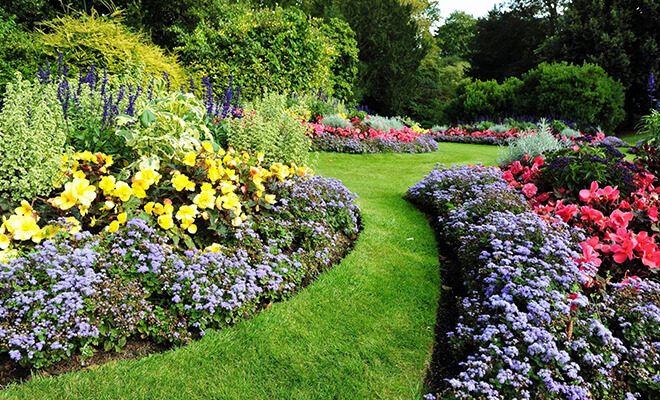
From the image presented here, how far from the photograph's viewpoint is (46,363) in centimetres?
218

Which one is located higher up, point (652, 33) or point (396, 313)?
point (652, 33)

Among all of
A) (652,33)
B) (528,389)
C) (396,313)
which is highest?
(652,33)

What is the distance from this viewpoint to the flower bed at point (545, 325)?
6.74ft

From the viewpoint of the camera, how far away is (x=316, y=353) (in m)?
2.52

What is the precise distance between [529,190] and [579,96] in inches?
509

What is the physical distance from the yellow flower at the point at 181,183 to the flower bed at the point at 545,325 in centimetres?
189

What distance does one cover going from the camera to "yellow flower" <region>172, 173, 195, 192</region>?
3072 mm

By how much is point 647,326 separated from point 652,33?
2224cm

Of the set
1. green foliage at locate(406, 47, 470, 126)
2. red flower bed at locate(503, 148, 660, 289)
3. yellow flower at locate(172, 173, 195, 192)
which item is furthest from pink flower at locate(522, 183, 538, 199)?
green foliage at locate(406, 47, 470, 126)

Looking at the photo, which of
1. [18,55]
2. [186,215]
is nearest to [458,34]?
[18,55]

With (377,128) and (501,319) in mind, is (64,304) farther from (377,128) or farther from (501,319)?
(377,128)

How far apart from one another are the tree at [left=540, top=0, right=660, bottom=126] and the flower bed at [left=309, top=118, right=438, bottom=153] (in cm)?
1313

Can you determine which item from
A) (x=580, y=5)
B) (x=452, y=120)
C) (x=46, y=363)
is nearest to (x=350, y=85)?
(x=452, y=120)

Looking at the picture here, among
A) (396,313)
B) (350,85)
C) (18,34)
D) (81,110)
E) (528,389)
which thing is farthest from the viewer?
(350,85)
